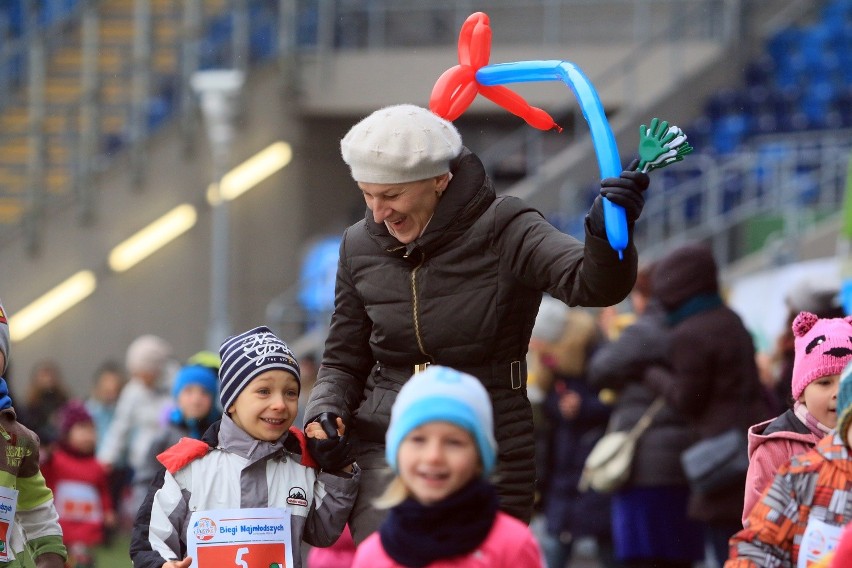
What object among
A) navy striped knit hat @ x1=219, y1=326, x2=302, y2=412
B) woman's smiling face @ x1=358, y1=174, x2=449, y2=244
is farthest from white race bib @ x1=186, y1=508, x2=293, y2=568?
woman's smiling face @ x1=358, y1=174, x2=449, y2=244

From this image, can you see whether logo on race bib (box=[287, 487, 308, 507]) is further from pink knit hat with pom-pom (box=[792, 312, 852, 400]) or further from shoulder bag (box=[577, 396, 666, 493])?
shoulder bag (box=[577, 396, 666, 493])

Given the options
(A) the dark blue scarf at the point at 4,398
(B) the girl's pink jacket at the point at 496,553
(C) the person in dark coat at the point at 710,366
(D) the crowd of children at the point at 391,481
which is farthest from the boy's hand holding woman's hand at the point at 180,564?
(C) the person in dark coat at the point at 710,366

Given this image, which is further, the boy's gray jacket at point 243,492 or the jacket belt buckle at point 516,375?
the boy's gray jacket at point 243,492

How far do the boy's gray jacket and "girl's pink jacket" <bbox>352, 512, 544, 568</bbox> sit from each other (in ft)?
3.26

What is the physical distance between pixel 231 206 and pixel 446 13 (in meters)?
3.83

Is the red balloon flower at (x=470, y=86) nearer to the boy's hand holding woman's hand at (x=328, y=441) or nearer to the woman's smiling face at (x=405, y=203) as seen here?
the woman's smiling face at (x=405, y=203)

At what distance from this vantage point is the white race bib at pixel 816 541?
4148mm

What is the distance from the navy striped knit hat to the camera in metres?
5.17

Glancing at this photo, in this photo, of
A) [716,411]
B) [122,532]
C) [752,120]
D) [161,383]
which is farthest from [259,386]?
[752,120]

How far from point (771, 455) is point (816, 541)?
793 mm

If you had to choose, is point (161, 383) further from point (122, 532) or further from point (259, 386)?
point (259, 386)

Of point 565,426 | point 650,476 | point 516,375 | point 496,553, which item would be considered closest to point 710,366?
point 650,476

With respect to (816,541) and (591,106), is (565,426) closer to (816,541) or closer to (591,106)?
(591,106)

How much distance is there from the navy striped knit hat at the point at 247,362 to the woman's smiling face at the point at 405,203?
0.62m
